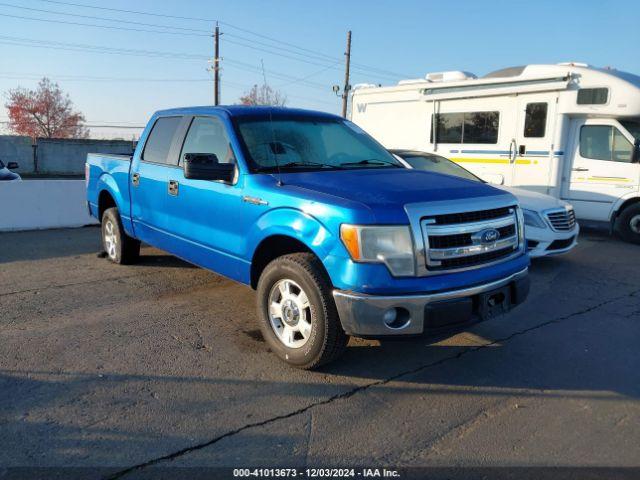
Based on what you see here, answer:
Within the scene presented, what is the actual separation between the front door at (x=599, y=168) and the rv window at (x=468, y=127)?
5.11ft

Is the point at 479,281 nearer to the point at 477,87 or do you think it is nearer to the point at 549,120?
the point at 549,120

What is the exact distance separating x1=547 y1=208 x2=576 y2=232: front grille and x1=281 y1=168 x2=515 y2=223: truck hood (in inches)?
140

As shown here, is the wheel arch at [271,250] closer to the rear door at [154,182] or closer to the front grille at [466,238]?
the front grille at [466,238]

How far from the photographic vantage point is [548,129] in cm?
1029

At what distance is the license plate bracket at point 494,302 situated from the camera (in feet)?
12.2

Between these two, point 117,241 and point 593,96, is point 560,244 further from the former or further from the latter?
point 117,241

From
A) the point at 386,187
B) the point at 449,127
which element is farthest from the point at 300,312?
the point at 449,127

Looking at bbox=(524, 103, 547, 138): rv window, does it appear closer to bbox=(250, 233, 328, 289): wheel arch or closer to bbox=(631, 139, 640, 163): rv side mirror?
bbox=(631, 139, 640, 163): rv side mirror

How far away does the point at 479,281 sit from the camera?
376 cm

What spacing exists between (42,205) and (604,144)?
1038 centimetres

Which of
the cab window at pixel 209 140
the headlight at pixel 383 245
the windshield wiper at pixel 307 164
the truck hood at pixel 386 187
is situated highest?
the cab window at pixel 209 140

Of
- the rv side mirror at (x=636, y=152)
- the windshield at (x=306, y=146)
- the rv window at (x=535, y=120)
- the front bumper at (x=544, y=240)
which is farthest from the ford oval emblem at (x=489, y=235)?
the rv window at (x=535, y=120)

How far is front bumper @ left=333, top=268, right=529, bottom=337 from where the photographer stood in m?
3.45

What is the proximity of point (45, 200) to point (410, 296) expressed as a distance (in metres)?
8.68
